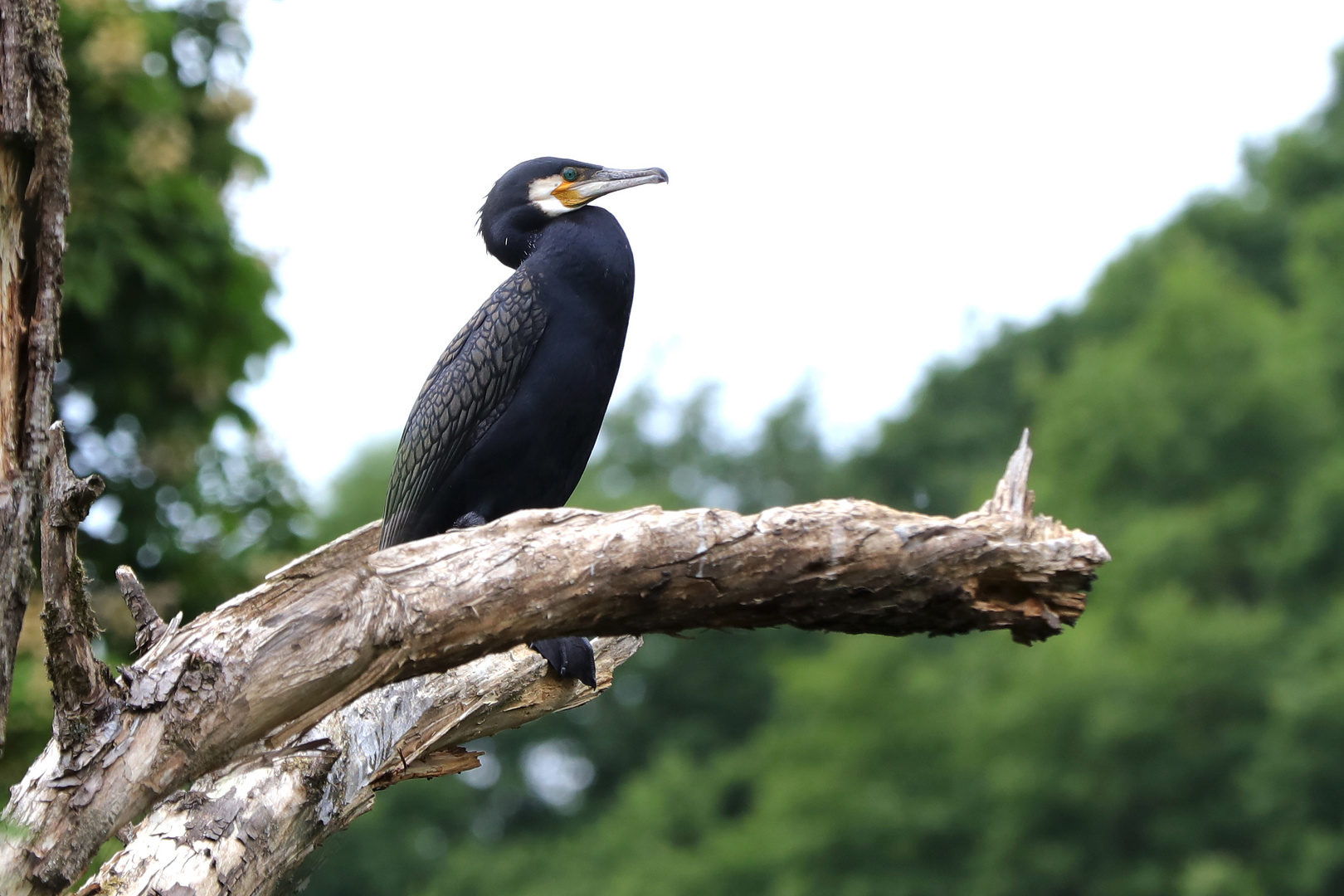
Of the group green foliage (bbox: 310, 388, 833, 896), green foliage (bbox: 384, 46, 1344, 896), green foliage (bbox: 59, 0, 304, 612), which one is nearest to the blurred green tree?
green foliage (bbox: 59, 0, 304, 612)

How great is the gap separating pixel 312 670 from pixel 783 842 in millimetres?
24727

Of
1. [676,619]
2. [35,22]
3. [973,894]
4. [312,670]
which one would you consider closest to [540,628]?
[676,619]

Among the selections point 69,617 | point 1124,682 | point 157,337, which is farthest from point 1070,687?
point 69,617

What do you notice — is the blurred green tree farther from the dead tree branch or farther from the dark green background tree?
the dark green background tree

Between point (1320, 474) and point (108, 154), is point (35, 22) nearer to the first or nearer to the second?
point (108, 154)

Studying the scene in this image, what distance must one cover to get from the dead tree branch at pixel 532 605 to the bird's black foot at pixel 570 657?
1.55m

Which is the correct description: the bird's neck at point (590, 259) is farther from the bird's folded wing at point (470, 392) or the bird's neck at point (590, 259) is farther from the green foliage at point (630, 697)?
the green foliage at point (630, 697)

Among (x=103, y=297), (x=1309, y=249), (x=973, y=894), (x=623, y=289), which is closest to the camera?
(x=623, y=289)

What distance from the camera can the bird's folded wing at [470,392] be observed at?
5172 millimetres

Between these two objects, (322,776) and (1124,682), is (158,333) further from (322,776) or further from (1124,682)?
(1124,682)

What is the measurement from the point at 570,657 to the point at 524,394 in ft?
3.15

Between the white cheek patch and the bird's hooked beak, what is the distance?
0.02 m

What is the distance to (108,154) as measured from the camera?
7.66 meters

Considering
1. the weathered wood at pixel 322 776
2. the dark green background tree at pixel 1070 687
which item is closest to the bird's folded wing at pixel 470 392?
the weathered wood at pixel 322 776
